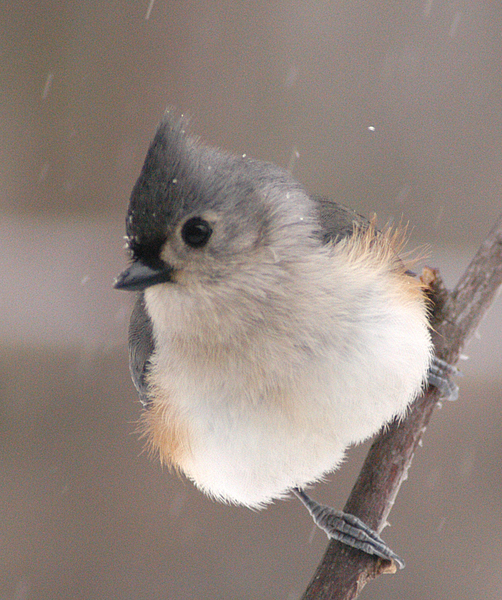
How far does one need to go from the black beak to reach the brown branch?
54 centimetres

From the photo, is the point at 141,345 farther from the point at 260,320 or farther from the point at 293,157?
the point at 293,157

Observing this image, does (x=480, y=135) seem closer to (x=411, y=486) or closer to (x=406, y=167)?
(x=406, y=167)

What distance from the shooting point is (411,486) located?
211cm

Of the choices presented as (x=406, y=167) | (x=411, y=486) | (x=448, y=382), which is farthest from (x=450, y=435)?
(x=448, y=382)

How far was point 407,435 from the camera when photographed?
1.12 meters

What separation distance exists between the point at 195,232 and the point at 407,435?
564mm

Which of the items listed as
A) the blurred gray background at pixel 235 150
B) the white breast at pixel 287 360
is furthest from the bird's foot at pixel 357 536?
the blurred gray background at pixel 235 150

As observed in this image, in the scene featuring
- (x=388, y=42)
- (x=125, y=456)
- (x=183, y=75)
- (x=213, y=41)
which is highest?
(x=388, y=42)

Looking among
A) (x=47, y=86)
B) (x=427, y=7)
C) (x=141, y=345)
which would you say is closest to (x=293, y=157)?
(x=427, y=7)

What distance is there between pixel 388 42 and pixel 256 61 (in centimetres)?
48

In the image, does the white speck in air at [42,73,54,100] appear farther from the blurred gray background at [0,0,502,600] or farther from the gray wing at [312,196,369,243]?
the gray wing at [312,196,369,243]

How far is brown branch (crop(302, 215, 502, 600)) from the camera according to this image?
1.06 meters

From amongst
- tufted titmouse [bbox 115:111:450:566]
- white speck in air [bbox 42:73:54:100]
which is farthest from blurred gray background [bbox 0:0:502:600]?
tufted titmouse [bbox 115:111:450:566]

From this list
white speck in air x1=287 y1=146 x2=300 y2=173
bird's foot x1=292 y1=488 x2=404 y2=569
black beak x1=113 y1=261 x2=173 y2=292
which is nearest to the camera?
black beak x1=113 y1=261 x2=173 y2=292
